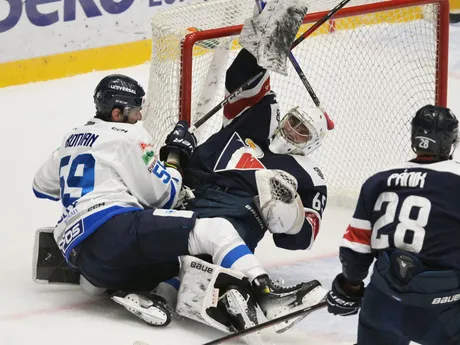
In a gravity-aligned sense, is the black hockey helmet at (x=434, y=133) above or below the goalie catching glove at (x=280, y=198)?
above

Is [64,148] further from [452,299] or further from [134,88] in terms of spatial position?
[452,299]

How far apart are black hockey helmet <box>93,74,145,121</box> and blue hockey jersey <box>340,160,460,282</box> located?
4.21ft

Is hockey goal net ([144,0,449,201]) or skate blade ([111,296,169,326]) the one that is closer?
skate blade ([111,296,169,326])

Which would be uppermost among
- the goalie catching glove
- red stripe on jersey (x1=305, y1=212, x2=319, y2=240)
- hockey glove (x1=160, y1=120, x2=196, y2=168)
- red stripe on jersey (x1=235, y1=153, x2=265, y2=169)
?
hockey glove (x1=160, y1=120, x2=196, y2=168)

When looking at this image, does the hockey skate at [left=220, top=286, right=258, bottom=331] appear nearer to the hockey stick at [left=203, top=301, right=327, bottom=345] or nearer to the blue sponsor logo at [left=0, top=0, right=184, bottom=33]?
the hockey stick at [left=203, top=301, right=327, bottom=345]

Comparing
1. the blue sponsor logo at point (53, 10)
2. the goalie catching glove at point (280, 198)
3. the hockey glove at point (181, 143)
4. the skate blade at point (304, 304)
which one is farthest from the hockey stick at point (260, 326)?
the blue sponsor logo at point (53, 10)

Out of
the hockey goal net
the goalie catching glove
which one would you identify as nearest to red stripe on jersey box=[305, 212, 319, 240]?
the goalie catching glove

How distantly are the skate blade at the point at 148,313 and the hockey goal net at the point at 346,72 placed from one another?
0.89m

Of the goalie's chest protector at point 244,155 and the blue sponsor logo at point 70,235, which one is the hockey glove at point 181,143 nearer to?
the goalie's chest protector at point 244,155

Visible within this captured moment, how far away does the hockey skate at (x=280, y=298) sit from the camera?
13.7ft

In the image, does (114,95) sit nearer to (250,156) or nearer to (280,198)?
(250,156)

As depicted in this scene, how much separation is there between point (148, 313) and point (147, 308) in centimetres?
3

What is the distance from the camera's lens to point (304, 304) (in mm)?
4191

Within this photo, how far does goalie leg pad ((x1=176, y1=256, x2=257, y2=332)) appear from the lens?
162 inches
